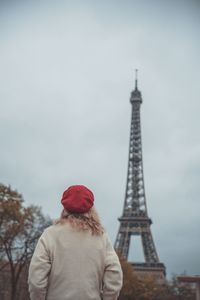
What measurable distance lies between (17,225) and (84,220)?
19.9m

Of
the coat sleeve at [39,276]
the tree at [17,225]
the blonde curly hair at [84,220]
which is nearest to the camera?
the coat sleeve at [39,276]

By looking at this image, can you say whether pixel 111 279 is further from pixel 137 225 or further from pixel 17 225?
pixel 137 225

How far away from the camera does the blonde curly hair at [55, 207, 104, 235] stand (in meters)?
3.19

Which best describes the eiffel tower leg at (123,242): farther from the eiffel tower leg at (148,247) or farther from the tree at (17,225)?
the tree at (17,225)

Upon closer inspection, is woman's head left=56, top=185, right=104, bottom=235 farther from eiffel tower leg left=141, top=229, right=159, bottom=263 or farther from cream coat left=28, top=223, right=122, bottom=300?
eiffel tower leg left=141, top=229, right=159, bottom=263

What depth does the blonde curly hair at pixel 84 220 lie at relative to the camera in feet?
10.5

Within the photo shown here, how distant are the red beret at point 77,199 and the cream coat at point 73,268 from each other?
16cm

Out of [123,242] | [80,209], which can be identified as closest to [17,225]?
[80,209]

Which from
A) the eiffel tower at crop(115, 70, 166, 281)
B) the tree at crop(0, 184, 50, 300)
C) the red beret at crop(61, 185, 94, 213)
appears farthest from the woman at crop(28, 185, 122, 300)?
the eiffel tower at crop(115, 70, 166, 281)

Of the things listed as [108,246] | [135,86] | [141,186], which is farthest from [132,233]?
[108,246]

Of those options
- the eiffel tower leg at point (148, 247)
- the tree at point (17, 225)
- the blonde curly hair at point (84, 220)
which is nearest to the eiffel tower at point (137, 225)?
the eiffel tower leg at point (148, 247)

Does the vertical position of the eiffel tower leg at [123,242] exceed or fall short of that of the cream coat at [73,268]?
it exceeds it

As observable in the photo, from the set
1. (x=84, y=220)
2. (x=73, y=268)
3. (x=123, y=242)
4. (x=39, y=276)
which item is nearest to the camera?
(x=39, y=276)

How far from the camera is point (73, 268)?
3.03m
